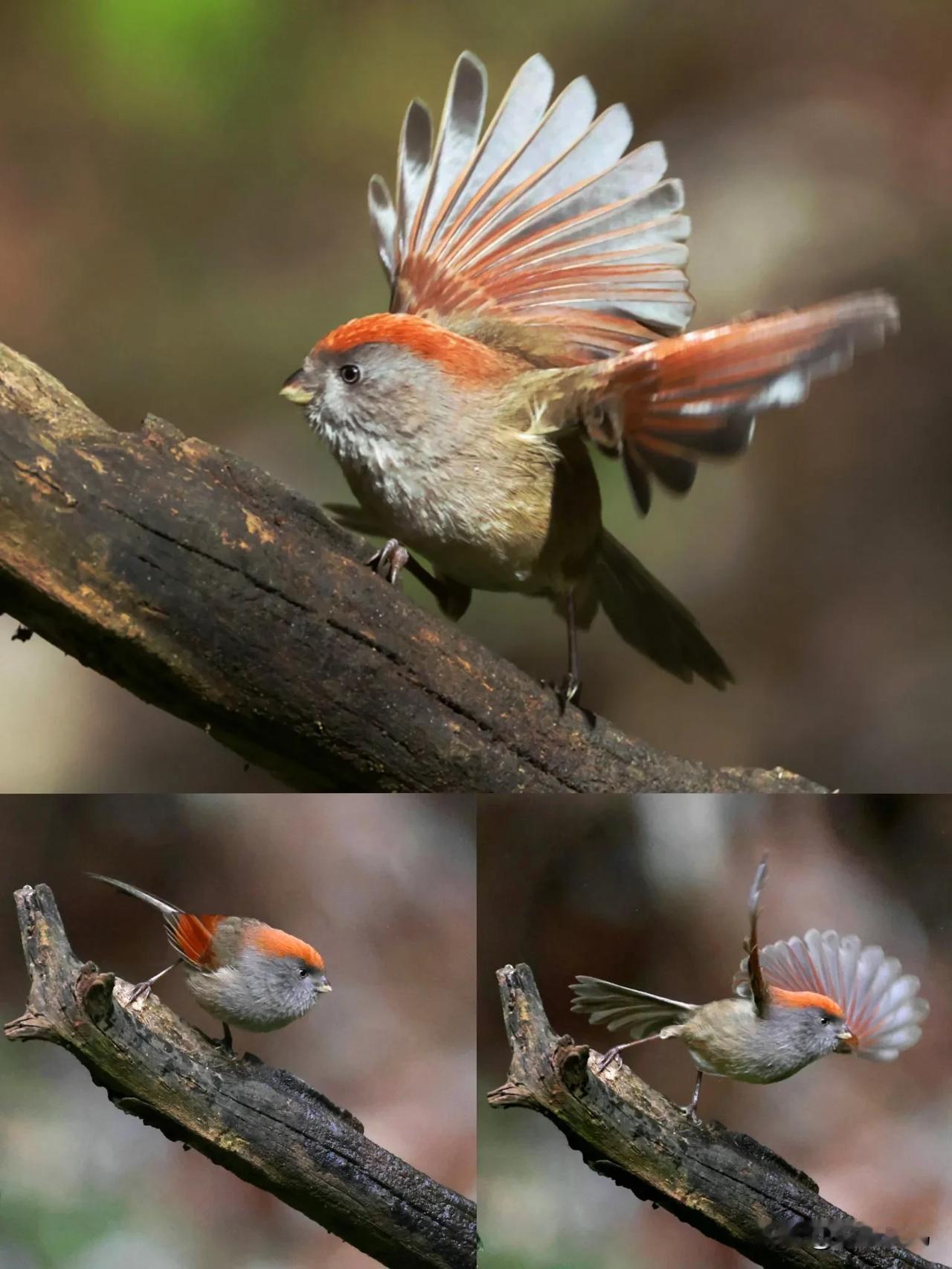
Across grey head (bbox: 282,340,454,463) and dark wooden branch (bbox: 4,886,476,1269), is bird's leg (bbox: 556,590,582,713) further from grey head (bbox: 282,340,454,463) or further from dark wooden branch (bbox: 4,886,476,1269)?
dark wooden branch (bbox: 4,886,476,1269)

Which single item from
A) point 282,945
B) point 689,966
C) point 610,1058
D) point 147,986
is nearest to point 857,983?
point 689,966

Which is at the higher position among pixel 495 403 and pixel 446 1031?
Result: pixel 495 403

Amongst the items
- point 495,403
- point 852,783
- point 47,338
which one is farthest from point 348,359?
point 852,783

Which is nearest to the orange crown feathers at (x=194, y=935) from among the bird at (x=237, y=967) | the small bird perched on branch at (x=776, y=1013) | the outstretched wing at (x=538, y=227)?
the bird at (x=237, y=967)

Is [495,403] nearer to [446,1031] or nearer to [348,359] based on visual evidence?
[348,359]

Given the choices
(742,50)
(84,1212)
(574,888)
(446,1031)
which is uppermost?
(742,50)
